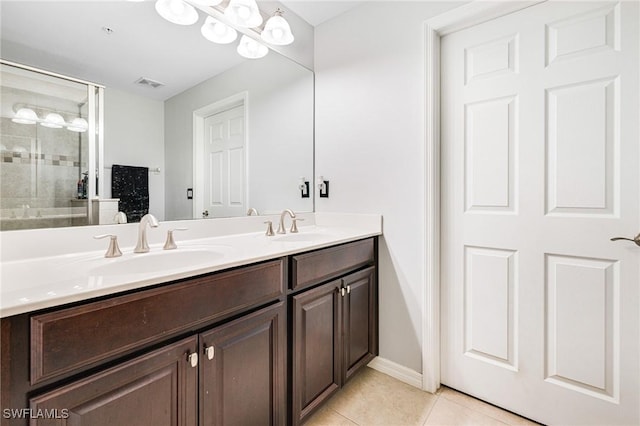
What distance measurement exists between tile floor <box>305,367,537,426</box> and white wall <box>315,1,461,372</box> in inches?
6.5

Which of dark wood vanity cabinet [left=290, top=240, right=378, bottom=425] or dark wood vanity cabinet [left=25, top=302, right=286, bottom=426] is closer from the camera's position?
dark wood vanity cabinet [left=25, top=302, right=286, bottom=426]

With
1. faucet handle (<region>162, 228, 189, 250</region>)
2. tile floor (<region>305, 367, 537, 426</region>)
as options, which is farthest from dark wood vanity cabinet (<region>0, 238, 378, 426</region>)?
faucet handle (<region>162, 228, 189, 250</region>)

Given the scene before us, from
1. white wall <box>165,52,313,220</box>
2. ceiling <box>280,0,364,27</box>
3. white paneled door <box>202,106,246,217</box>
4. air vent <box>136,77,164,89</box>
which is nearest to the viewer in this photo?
air vent <box>136,77,164,89</box>

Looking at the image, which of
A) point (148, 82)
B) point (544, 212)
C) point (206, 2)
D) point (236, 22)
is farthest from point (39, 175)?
point (544, 212)

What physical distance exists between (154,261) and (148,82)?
0.83 m

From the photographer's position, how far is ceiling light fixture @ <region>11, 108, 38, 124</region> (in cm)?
98

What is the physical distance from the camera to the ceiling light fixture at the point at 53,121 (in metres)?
1.04

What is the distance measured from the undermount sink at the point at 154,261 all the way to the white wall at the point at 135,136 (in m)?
0.27

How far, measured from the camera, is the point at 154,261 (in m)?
1.16

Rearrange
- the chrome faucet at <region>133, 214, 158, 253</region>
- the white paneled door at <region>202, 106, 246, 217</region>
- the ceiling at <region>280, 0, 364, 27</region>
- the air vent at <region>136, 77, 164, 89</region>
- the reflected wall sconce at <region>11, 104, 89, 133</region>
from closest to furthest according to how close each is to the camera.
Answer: the reflected wall sconce at <region>11, 104, 89, 133</region>, the chrome faucet at <region>133, 214, 158, 253</region>, the air vent at <region>136, 77, 164, 89</region>, the white paneled door at <region>202, 106, 246, 217</region>, the ceiling at <region>280, 0, 364, 27</region>

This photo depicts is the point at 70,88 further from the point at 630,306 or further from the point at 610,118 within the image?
the point at 630,306

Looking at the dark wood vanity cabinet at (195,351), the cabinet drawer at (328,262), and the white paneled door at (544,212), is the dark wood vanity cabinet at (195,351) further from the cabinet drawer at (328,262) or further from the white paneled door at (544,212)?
the white paneled door at (544,212)

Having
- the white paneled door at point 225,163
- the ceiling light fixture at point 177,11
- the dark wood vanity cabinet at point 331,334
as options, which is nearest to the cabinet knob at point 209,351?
the dark wood vanity cabinet at point 331,334

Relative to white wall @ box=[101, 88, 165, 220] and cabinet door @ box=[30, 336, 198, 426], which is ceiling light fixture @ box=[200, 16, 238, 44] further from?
cabinet door @ box=[30, 336, 198, 426]
